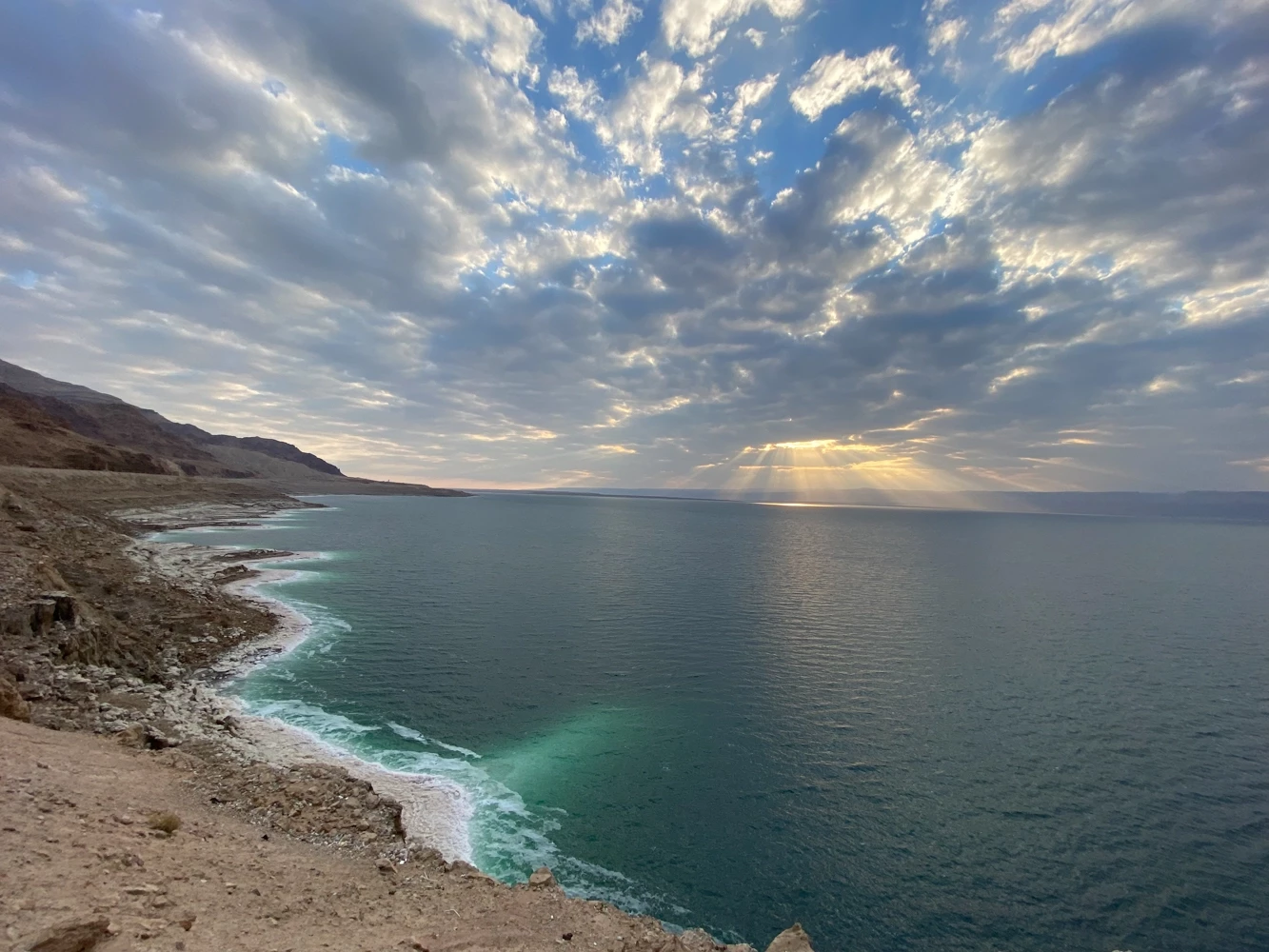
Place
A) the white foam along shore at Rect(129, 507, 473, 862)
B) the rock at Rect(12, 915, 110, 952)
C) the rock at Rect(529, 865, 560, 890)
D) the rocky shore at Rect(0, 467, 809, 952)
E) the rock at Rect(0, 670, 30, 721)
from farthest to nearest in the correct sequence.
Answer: the white foam along shore at Rect(129, 507, 473, 862) < the rock at Rect(0, 670, 30, 721) < the rock at Rect(529, 865, 560, 890) < the rocky shore at Rect(0, 467, 809, 952) < the rock at Rect(12, 915, 110, 952)

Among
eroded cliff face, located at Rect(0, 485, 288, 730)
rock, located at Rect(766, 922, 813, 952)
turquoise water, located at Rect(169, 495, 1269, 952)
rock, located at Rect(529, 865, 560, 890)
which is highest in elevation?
eroded cliff face, located at Rect(0, 485, 288, 730)

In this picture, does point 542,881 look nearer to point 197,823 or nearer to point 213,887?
point 213,887

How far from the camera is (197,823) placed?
10656mm

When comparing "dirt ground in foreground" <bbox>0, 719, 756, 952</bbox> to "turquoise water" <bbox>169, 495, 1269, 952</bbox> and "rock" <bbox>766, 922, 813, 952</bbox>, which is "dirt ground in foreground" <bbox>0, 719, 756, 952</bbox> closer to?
"rock" <bbox>766, 922, 813, 952</bbox>

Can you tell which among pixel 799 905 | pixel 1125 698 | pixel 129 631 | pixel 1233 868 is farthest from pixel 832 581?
pixel 129 631

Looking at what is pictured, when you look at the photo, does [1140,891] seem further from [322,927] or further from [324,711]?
[324,711]

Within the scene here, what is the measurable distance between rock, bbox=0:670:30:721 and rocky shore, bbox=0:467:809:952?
0.04m

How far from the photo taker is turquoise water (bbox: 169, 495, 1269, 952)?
12.5 meters

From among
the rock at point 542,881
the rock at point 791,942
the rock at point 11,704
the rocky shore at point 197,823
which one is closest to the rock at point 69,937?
the rocky shore at point 197,823

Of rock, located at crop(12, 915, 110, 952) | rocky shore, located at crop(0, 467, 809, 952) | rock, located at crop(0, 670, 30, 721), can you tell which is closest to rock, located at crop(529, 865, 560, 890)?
rocky shore, located at crop(0, 467, 809, 952)

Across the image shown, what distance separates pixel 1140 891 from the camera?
13000 mm

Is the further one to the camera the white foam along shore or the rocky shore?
the white foam along shore

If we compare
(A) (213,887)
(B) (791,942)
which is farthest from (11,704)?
(B) (791,942)

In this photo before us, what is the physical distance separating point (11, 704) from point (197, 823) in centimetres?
771
